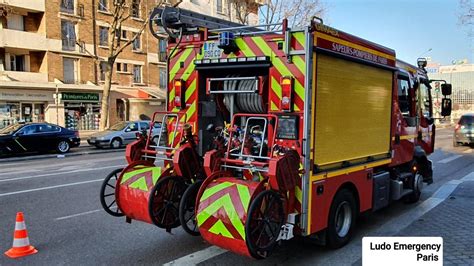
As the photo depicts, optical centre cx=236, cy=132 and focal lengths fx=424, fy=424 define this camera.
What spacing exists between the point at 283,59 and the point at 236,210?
1.82 m

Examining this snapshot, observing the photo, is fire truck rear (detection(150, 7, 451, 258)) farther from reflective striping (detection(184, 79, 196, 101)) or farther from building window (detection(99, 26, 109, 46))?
building window (detection(99, 26, 109, 46))

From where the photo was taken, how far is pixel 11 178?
449 inches

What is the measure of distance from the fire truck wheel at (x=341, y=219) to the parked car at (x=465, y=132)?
16950 millimetres

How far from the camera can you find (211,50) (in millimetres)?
5523

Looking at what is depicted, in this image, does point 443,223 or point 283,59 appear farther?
point 443,223

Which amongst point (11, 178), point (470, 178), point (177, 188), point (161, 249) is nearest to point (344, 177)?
point (177, 188)

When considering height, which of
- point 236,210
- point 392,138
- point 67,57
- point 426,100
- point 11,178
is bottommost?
point 11,178

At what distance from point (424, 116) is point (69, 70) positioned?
28.2m

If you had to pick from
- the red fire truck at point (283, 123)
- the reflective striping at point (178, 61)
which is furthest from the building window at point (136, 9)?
the red fire truck at point (283, 123)

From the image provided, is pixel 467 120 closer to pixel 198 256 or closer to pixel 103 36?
pixel 198 256

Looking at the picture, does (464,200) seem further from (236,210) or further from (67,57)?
(67,57)

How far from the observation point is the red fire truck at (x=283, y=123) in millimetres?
4383

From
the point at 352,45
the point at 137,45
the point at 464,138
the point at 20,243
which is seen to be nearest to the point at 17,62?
the point at 137,45

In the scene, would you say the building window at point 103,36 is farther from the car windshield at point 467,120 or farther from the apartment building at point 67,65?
the car windshield at point 467,120
